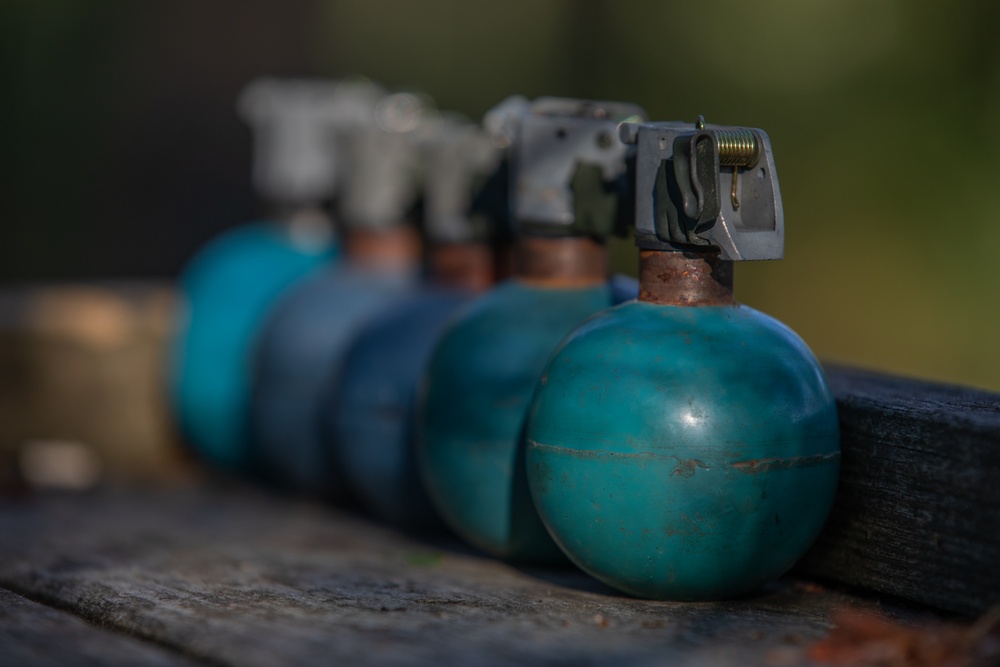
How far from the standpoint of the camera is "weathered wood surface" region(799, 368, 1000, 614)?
242cm

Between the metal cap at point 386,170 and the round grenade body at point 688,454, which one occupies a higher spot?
the metal cap at point 386,170

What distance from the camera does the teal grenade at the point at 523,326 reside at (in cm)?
299

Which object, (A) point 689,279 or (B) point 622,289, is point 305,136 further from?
(A) point 689,279

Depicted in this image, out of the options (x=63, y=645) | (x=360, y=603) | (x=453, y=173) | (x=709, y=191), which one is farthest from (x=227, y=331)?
(x=709, y=191)

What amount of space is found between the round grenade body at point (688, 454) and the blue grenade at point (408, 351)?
0.91 m

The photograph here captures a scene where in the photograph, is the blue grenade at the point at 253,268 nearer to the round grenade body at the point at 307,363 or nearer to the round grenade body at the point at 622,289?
the round grenade body at the point at 307,363

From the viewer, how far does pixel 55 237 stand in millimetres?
8656

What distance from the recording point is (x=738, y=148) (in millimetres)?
2566

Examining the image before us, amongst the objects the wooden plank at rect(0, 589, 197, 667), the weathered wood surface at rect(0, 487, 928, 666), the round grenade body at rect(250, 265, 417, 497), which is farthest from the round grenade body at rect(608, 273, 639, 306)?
the wooden plank at rect(0, 589, 197, 667)

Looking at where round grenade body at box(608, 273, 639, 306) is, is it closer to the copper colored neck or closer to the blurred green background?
the copper colored neck

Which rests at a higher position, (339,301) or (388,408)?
(339,301)

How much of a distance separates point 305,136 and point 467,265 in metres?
1.33

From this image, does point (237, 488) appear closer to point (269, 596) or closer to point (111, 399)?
point (111, 399)

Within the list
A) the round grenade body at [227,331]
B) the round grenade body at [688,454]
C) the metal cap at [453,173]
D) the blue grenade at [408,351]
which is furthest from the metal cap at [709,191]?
the round grenade body at [227,331]
